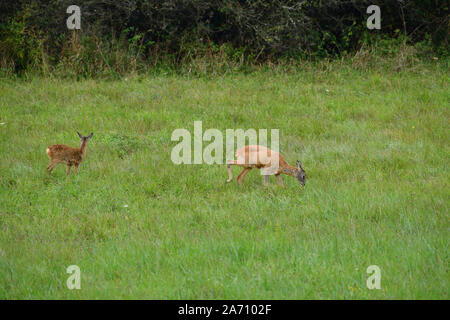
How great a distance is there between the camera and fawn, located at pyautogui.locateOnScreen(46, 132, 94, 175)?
8648 mm

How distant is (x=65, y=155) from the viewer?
28.6ft

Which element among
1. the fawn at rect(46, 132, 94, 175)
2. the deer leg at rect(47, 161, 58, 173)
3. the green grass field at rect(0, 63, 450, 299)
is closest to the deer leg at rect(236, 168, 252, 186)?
the green grass field at rect(0, 63, 450, 299)

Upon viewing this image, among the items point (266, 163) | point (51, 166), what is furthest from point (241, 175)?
point (51, 166)

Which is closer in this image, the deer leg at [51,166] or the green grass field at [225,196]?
the green grass field at [225,196]

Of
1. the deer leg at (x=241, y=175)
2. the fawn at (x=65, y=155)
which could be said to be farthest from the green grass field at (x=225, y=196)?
the fawn at (x=65, y=155)

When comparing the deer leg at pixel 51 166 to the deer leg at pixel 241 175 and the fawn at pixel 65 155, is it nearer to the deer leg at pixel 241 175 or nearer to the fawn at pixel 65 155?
the fawn at pixel 65 155

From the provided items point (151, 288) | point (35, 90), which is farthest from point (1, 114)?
point (151, 288)

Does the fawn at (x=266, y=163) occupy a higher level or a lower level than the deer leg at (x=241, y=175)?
higher

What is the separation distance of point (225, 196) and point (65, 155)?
265 cm

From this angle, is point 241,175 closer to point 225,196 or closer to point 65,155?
point 225,196

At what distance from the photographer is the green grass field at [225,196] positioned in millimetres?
5375

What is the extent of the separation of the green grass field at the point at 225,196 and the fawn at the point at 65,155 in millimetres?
227

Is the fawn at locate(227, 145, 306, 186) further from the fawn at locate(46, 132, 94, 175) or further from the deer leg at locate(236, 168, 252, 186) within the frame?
the fawn at locate(46, 132, 94, 175)
